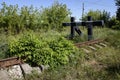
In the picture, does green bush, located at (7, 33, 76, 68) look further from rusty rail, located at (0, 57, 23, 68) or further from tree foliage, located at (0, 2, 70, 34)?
tree foliage, located at (0, 2, 70, 34)

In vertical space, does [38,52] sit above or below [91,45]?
above

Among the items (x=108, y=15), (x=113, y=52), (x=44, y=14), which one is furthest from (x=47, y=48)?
(x=108, y=15)

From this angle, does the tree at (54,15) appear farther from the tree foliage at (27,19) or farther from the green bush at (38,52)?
the green bush at (38,52)

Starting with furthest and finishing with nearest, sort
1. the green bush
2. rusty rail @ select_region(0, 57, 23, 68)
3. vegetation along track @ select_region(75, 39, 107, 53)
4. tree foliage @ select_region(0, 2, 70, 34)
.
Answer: tree foliage @ select_region(0, 2, 70, 34)
vegetation along track @ select_region(75, 39, 107, 53)
the green bush
rusty rail @ select_region(0, 57, 23, 68)

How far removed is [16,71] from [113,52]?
4.14 meters

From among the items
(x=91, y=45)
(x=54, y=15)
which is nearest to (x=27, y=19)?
(x=54, y=15)

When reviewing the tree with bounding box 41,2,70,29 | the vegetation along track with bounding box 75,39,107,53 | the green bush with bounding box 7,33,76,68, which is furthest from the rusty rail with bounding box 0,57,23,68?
the tree with bounding box 41,2,70,29

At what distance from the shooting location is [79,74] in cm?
658

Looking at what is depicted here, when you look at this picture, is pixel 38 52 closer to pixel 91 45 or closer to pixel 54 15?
pixel 91 45

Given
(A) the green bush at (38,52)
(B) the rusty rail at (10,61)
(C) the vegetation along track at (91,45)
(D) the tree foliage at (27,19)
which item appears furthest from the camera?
(D) the tree foliage at (27,19)

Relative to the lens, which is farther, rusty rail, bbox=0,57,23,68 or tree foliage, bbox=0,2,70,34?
tree foliage, bbox=0,2,70,34

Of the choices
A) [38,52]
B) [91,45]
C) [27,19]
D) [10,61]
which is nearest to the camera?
[10,61]

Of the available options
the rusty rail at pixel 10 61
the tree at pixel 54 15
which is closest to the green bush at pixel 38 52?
the rusty rail at pixel 10 61

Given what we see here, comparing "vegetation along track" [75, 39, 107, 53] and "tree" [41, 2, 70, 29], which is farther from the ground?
"tree" [41, 2, 70, 29]
